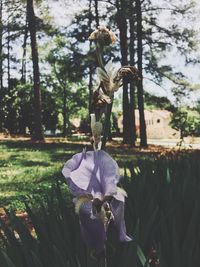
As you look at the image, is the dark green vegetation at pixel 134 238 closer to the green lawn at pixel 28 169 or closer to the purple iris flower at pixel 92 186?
the purple iris flower at pixel 92 186

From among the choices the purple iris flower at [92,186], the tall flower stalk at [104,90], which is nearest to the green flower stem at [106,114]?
the tall flower stalk at [104,90]

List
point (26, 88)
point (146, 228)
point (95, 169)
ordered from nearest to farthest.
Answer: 1. point (95, 169)
2. point (146, 228)
3. point (26, 88)

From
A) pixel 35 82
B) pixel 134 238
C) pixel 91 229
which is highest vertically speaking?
pixel 35 82

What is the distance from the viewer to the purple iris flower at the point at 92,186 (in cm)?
128

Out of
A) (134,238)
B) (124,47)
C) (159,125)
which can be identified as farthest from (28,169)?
(159,125)

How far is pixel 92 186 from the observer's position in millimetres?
1285

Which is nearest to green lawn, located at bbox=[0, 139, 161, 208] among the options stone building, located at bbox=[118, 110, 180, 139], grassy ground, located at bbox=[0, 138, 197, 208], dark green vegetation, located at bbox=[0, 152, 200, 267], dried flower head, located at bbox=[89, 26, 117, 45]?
grassy ground, located at bbox=[0, 138, 197, 208]

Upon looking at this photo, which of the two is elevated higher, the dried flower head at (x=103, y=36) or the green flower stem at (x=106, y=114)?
the dried flower head at (x=103, y=36)

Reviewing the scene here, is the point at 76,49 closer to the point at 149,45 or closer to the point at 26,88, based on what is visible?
the point at 149,45

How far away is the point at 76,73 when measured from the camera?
846 inches

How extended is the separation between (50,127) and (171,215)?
36405 millimetres

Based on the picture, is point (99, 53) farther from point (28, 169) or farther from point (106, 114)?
point (28, 169)

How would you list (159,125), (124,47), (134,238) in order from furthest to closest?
(159,125)
(124,47)
(134,238)

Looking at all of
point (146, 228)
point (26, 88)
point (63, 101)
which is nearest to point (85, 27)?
point (26, 88)
